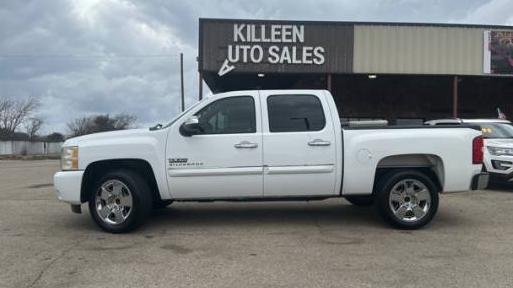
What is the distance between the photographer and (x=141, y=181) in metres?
7.79

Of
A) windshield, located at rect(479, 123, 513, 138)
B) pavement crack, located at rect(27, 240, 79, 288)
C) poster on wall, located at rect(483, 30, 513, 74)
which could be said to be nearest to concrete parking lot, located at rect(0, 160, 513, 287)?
pavement crack, located at rect(27, 240, 79, 288)

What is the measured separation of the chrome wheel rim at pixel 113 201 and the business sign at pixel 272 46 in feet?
44.3

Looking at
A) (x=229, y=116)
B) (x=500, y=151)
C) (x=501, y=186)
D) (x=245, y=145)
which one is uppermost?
(x=229, y=116)

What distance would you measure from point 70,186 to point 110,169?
572 mm

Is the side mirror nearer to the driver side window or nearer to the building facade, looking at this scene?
the driver side window

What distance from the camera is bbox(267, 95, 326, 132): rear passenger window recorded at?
7836 millimetres

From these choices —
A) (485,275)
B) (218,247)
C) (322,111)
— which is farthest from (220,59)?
(485,275)

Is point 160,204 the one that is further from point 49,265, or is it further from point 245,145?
point 49,265

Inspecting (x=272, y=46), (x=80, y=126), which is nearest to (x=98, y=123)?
(x=80, y=126)

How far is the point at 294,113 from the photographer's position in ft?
26.0

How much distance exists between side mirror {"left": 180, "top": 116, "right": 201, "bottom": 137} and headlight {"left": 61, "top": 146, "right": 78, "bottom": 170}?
1475 mm

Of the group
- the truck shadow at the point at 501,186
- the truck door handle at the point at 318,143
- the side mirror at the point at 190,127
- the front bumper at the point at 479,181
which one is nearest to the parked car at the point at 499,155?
the truck shadow at the point at 501,186

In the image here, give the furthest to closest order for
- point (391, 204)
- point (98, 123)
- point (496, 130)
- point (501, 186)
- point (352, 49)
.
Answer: point (98, 123)
point (352, 49)
point (501, 186)
point (496, 130)
point (391, 204)

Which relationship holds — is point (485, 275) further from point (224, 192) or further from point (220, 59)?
point (220, 59)
